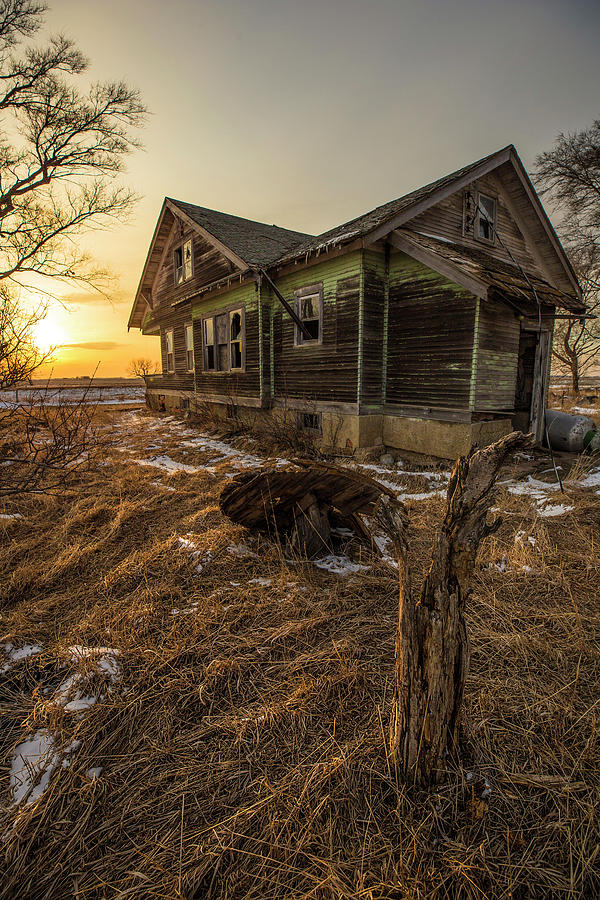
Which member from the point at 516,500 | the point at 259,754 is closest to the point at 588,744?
the point at 259,754

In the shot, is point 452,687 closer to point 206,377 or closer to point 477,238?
point 477,238

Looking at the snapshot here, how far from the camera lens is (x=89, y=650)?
2742mm

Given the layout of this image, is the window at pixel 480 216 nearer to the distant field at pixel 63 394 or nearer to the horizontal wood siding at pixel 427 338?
the horizontal wood siding at pixel 427 338

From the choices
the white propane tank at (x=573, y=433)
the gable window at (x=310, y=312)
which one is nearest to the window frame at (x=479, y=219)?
the gable window at (x=310, y=312)

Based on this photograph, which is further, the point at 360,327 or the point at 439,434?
the point at 360,327

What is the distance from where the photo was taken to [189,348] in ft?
54.0

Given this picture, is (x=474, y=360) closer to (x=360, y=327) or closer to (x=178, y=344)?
(x=360, y=327)

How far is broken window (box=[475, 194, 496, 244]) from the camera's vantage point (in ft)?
33.9

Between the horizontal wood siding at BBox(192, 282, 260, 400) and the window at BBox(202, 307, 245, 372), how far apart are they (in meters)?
0.23

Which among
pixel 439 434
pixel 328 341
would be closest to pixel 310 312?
pixel 328 341

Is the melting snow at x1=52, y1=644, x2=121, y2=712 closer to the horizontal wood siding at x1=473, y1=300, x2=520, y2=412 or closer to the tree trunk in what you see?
the tree trunk

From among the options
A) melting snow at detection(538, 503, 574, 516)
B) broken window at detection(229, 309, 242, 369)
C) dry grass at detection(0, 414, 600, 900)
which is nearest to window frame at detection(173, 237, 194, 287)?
broken window at detection(229, 309, 242, 369)

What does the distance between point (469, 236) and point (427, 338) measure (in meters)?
3.85

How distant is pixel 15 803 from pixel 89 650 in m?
0.99
